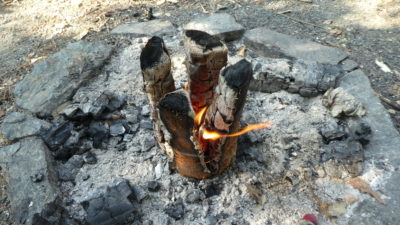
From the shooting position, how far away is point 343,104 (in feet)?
7.14

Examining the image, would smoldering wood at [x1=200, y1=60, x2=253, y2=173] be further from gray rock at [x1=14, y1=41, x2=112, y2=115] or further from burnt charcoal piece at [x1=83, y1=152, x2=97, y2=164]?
gray rock at [x1=14, y1=41, x2=112, y2=115]

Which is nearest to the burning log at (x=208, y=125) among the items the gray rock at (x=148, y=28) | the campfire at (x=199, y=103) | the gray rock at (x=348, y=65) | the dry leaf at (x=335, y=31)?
the campfire at (x=199, y=103)

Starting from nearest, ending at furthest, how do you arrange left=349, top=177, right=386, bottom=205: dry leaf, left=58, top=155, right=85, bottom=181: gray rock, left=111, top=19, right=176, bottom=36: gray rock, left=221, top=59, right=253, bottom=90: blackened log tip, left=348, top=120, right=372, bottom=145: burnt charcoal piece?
left=221, top=59, right=253, bottom=90: blackened log tip → left=349, top=177, right=386, bottom=205: dry leaf → left=58, top=155, right=85, bottom=181: gray rock → left=348, top=120, right=372, bottom=145: burnt charcoal piece → left=111, top=19, right=176, bottom=36: gray rock

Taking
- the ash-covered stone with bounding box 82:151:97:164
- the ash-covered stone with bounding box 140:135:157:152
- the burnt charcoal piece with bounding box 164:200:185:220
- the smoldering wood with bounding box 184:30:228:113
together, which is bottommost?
the burnt charcoal piece with bounding box 164:200:185:220

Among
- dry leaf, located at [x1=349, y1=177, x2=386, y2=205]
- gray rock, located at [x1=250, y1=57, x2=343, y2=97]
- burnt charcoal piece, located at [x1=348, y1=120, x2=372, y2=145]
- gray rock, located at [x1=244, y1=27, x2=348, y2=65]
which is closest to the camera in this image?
dry leaf, located at [x1=349, y1=177, x2=386, y2=205]

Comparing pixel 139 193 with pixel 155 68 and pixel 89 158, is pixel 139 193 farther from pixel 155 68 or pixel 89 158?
pixel 155 68

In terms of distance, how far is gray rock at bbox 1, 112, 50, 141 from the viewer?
7.04ft

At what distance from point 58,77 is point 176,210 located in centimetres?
148

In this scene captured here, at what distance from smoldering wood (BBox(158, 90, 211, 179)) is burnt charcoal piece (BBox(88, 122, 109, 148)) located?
1.76ft

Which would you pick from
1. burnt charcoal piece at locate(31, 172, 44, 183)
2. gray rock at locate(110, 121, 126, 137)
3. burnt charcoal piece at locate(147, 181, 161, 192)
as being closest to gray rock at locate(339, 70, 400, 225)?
burnt charcoal piece at locate(147, 181, 161, 192)

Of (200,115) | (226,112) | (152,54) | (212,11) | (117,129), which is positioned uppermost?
(152,54)

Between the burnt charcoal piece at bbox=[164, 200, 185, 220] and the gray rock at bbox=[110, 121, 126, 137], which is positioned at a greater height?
the gray rock at bbox=[110, 121, 126, 137]

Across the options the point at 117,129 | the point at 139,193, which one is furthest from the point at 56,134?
the point at 139,193

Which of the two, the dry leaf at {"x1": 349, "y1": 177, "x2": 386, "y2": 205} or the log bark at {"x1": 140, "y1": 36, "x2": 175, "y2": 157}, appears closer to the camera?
the log bark at {"x1": 140, "y1": 36, "x2": 175, "y2": 157}
